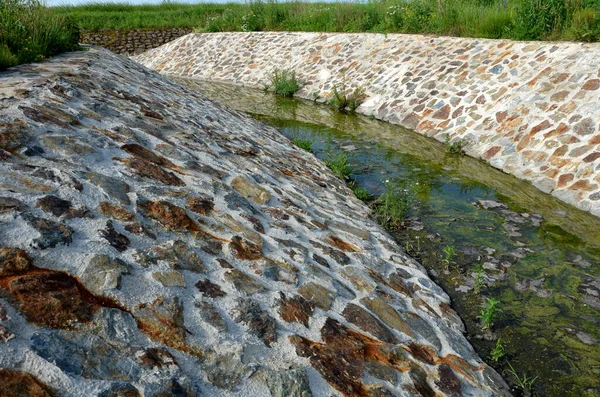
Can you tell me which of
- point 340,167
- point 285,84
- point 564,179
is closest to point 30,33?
point 340,167

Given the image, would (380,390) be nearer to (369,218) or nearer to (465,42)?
(369,218)

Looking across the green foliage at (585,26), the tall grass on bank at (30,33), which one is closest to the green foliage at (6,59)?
the tall grass on bank at (30,33)

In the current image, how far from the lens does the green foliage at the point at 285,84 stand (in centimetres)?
1534

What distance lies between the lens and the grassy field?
36.7ft

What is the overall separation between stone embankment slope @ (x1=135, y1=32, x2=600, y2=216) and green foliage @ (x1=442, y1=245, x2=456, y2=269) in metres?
2.64

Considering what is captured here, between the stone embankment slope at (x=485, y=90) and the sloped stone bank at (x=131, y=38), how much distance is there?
35.8 ft

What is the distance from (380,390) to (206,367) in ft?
3.62

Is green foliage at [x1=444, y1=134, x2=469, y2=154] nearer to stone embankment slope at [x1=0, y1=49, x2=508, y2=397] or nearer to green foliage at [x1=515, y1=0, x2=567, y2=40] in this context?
green foliage at [x1=515, y1=0, x2=567, y2=40]

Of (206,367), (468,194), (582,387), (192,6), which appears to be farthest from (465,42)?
(192,6)

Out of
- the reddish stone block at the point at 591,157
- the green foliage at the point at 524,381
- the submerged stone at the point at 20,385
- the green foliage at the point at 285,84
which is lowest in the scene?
the green foliage at the point at 285,84

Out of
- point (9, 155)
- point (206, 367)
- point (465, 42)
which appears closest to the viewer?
point (206, 367)

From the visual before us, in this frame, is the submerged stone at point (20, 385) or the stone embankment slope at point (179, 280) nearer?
the submerged stone at point (20, 385)

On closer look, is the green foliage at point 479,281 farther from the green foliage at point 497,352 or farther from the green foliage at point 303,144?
the green foliage at point 303,144

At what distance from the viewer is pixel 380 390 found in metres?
2.98
